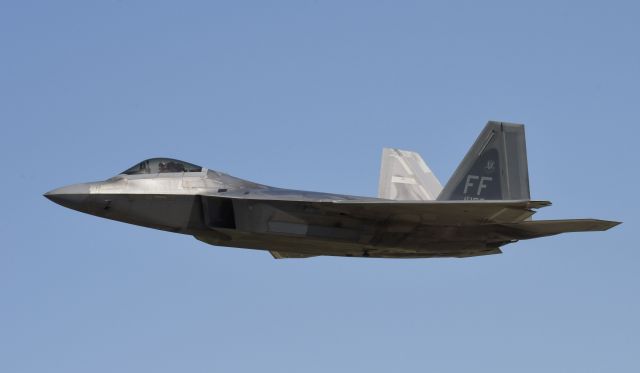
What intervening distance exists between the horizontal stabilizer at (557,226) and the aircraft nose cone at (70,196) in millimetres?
9744

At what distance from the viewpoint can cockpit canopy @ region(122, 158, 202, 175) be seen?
24875 mm

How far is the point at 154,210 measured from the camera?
79.8 ft

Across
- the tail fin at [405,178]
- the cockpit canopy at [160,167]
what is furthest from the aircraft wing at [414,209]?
the tail fin at [405,178]

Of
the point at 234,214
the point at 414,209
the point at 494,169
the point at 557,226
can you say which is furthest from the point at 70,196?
the point at 557,226

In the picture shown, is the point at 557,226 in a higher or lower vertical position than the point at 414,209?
lower

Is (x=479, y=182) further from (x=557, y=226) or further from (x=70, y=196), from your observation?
(x=70, y=196)

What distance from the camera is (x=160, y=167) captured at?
25.0m

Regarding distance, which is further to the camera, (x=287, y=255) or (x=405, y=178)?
(x=405, y=178)

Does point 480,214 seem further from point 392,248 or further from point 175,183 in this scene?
Result: point 175,183

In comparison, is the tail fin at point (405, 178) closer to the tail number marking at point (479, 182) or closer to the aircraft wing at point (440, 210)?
the tail number marking at point (479, 182)

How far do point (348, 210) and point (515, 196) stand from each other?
15.5ft

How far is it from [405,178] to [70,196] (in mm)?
11370

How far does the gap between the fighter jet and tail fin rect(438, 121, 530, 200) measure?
1421mm

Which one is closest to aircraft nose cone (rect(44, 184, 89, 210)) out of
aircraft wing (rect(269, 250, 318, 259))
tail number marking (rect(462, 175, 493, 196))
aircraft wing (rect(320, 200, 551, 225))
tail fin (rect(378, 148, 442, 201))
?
aircraft wing (rect(320, 200, 551, 225))
